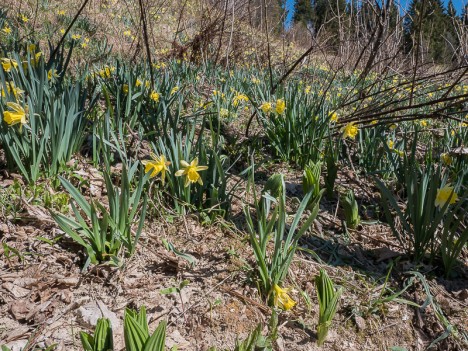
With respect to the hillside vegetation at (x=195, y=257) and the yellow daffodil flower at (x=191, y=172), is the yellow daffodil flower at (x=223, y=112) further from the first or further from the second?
the yellow daffodil flower at (x=191, y=172)

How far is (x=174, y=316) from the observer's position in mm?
1524

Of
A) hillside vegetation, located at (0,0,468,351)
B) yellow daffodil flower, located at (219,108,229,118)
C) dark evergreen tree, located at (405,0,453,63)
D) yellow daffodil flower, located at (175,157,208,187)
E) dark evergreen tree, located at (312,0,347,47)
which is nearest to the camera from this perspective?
hillside vegetation, located at (0,0,468,351)

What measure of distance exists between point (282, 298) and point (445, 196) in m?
0.85

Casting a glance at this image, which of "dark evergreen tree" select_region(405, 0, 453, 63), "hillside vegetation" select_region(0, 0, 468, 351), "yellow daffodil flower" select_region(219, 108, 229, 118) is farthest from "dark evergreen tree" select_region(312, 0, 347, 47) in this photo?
"hillside vegetation" select_region(0, 0, 468, 351)

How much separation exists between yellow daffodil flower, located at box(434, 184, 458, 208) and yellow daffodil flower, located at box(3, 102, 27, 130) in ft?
6.31

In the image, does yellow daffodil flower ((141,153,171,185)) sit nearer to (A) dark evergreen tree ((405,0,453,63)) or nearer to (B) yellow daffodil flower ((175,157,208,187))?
(B) yellow daffodil flower ((175,157,208,187))

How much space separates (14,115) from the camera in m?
1.89

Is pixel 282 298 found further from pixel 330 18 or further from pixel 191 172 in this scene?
pixel 330 18

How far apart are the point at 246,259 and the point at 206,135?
1705 millimetres

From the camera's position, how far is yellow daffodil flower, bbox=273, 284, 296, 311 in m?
1.53

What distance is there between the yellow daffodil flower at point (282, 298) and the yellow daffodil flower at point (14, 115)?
1389 mm

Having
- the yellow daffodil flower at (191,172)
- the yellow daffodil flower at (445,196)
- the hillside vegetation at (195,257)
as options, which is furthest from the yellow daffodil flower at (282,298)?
the yellow daffodil flower at (445,196)

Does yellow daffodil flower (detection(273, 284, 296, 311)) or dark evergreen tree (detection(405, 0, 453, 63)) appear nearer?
yellow daffodil flower (detection(273, 284, 296, 311))

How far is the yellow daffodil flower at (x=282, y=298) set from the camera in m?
1.53
